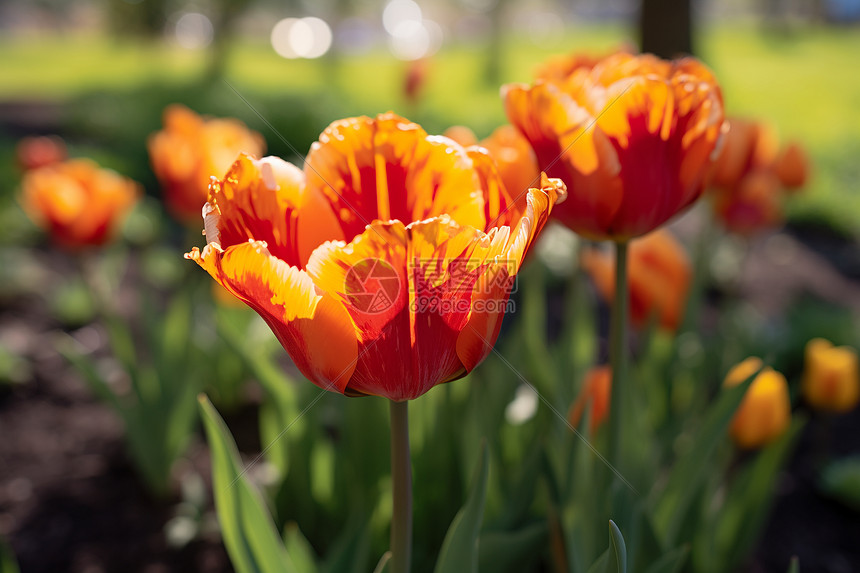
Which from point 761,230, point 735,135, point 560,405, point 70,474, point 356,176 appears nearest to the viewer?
point 356,176

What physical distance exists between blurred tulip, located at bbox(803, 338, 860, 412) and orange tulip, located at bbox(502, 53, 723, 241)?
1104 millimetres

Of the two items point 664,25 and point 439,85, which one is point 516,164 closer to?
point 664,25

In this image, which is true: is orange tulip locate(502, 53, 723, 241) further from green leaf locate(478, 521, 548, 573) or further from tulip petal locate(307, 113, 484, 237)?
green leaf locate(478, 521, 548, 573)

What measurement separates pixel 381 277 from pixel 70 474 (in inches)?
71.7

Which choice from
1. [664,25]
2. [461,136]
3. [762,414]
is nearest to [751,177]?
[762,414]

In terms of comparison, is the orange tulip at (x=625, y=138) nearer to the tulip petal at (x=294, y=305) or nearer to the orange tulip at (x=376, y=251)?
the orange tulip at (x=376, y=251)

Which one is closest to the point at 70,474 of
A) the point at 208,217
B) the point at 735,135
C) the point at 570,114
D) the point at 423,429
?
the point at 423,429

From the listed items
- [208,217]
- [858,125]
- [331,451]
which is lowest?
[858,125]

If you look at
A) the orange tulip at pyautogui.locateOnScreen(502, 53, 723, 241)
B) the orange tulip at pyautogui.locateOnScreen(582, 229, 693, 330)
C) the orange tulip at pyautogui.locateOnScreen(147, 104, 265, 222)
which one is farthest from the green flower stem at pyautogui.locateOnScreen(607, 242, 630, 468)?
the orange tulip at pyautogui.locateOnScreen(147, 104, 265, 222)

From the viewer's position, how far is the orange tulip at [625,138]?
85 cm

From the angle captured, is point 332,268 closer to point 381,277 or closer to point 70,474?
point 381,277

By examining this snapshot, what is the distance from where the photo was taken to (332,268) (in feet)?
2.03

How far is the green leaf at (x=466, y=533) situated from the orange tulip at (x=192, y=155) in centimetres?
137

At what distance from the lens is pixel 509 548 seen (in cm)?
106
